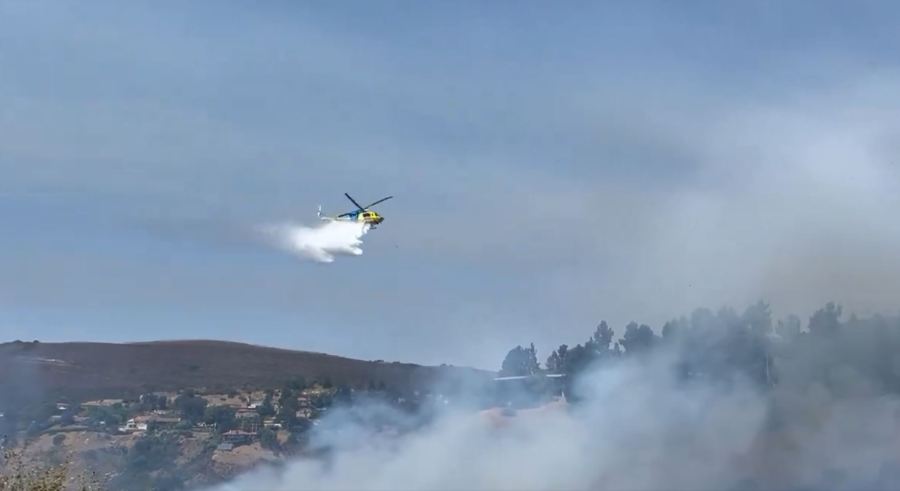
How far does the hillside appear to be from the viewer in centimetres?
13525

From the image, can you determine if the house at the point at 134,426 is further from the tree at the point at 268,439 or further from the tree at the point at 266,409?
the tree at the point at 268,439

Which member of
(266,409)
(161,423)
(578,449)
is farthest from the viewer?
(266,409)

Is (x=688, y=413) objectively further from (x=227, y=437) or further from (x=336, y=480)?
(x=227, y=437)

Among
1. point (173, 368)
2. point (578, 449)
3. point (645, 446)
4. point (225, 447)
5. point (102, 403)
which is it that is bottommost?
point (578, 449)

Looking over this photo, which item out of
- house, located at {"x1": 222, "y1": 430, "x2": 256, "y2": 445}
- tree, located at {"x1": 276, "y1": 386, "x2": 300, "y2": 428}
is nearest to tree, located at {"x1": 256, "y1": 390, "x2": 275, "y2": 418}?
tree, located at {"x1": 276, "y1": 386, "x2": 300, "y2": 428}

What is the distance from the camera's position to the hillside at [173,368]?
135250 mm

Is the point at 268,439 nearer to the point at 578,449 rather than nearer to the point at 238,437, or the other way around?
the point at 238,437

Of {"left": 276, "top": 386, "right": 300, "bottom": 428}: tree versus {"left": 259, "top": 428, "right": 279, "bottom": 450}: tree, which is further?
{"left": 276, "top": 386, "right": 300, "bottom": 428}: tree

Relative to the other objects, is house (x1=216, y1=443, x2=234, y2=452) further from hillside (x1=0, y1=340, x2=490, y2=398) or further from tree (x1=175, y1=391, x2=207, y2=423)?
hillside (x1=0, y1=340, x2=490, y2=398)

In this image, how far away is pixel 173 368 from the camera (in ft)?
514

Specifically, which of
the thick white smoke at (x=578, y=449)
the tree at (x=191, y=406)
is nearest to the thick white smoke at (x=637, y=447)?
the thick white smoke at (x=578, y=449)

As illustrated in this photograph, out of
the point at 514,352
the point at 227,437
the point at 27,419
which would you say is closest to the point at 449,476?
the point at 227,437

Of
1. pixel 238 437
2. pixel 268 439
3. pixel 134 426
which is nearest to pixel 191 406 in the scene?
pixel 134 426

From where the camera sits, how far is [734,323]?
327 feet
